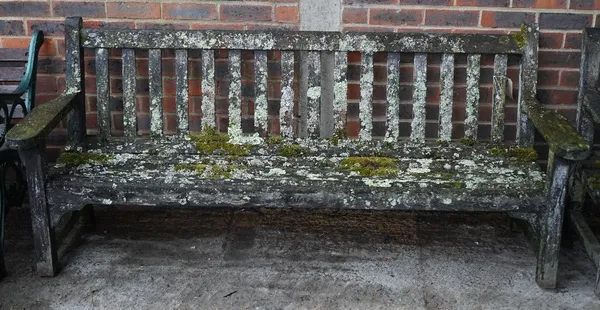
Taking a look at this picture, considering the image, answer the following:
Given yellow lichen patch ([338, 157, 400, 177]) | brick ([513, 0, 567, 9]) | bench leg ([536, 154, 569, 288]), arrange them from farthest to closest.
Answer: brick ([513, 0, 567, 9]), yellow lichen patch ([338, 157, 400, 177]), bench leg ([536, 154, 569, 288])

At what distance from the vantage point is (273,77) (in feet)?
13.0

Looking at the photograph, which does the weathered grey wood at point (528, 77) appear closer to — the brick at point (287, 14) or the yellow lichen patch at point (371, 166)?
the yellow lichen patch at point (371, 166)

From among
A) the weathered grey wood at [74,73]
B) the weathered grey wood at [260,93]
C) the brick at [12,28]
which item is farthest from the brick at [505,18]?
the brick at [12,28]

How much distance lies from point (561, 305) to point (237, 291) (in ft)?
4.61

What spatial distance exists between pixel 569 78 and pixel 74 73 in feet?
8.40

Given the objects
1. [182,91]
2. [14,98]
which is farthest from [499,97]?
[14,98]

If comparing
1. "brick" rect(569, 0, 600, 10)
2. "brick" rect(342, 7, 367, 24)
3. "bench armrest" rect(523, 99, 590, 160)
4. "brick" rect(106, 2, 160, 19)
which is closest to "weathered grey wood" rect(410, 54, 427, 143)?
"brick" rect(342, 7, 367, 24)

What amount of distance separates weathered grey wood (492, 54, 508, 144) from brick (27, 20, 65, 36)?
7.42ft

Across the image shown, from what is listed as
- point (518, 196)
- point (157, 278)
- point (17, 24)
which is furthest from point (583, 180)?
point (17, 24)

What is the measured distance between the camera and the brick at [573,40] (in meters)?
3.86

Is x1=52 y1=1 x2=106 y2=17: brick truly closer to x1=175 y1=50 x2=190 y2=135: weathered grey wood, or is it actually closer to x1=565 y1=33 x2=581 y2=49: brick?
x1=175 y1=50 x2=190 y2=135: weathered grey wood

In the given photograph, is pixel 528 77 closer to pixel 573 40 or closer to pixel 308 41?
pixel 573 40

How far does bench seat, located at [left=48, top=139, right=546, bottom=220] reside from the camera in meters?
3.19

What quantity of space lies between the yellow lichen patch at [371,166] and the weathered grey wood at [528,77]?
26.8 inches
